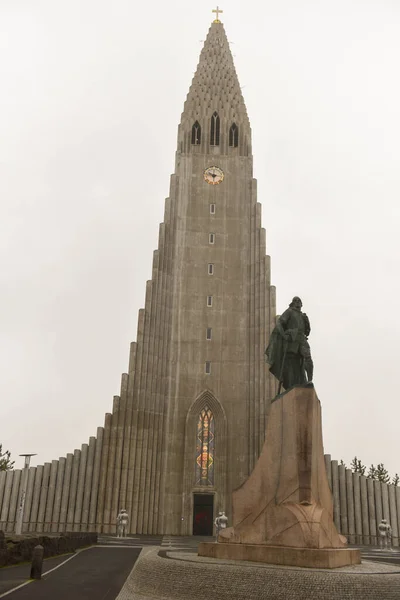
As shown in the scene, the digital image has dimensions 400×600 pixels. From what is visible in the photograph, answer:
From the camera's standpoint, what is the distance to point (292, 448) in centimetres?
1083

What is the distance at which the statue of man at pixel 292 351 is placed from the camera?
39.9 ft

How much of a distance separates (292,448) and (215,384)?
90.5ft

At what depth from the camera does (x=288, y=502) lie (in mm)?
10508

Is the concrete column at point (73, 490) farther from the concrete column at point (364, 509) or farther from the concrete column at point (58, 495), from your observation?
the concrete column at point (364, 509)

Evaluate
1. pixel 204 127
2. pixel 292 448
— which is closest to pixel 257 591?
pixel 292 448

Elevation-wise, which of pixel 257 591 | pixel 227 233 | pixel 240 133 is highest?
pixel 240 133

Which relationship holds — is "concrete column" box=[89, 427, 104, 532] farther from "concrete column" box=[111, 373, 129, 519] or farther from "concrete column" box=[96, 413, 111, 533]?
"concrete column" box=[111, 373, 129, 519]

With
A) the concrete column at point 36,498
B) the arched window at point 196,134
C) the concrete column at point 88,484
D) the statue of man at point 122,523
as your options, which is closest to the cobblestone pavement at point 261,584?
the statue of man at point 122,523

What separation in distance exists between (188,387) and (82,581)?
2658cm

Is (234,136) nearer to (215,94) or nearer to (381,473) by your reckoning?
(215,94)

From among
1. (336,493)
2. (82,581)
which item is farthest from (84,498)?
(82,581)

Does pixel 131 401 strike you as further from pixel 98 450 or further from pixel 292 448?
pixel 292 448

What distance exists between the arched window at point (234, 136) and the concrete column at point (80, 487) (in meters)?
26.7

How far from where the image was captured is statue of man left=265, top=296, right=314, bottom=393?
1215 centimetres
